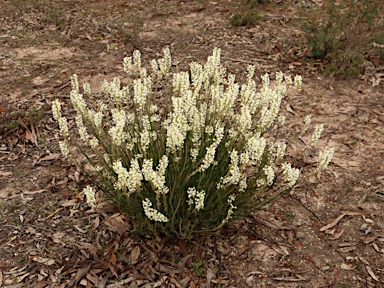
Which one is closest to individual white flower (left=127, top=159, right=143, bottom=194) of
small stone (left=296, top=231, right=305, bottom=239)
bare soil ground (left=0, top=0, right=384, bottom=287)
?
bare soil ground (left=0, top=0, right=384, bottom=287)

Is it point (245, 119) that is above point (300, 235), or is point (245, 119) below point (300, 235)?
above

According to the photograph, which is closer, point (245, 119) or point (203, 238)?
point (245, 119)

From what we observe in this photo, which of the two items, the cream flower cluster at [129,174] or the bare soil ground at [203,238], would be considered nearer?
the cream flower cluster at [129,174]

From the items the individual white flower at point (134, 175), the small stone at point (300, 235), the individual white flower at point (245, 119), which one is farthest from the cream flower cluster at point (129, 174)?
the small stone at point (300, 235)

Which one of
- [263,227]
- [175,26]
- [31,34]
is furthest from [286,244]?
[31,34]

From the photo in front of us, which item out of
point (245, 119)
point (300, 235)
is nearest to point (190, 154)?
point (245, 119)

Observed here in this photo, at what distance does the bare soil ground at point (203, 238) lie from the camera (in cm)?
312

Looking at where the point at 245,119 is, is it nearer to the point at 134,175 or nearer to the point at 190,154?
the point at 190,154

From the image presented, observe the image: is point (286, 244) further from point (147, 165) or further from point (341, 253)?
point (147, 165)

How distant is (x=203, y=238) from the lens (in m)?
3.26

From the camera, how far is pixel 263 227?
3.47 metres

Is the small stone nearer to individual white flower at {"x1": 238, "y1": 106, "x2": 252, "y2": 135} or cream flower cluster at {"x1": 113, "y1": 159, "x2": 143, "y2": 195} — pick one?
individual white flower at {"x1": 238, "y1": 106, "x2": 252, "y2": 135}

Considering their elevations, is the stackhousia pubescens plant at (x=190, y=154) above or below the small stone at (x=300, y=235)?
above

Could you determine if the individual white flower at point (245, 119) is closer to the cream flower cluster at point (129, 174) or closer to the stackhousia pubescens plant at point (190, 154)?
the stackhousia pubescens plant at point (190, 154)
